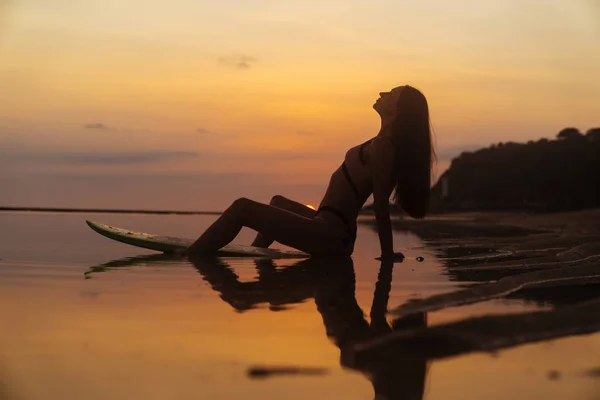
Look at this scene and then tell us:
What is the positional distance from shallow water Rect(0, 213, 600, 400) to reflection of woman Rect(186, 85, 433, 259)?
4.28 ft

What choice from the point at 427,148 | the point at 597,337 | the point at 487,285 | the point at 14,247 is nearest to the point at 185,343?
the point at 597,337

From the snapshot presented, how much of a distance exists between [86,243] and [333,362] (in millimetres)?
6444

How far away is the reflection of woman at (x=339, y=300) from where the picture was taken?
1.99 m

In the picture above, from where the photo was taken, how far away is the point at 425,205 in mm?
6312

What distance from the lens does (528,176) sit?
34.2m

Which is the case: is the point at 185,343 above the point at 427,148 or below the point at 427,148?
below

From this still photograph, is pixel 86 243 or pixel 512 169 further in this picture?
pixel 512 169

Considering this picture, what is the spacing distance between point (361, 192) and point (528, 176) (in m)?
30.3

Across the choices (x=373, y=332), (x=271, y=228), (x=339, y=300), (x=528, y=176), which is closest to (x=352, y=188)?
(x=271, y=228)

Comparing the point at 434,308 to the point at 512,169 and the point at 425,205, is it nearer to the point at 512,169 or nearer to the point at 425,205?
the point at 425,205

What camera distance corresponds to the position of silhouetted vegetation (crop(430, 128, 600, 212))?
3098cm

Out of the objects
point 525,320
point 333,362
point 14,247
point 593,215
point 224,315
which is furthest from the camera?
point 593,215

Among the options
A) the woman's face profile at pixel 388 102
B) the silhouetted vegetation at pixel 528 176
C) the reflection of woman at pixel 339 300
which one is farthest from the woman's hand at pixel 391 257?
the silhouetted vegetation at pixel 528 176

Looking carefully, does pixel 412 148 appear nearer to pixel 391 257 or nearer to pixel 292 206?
pixel 391 257
